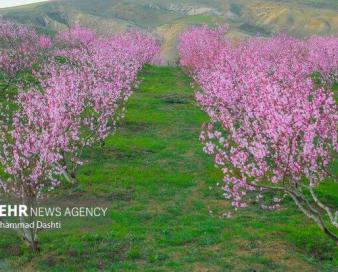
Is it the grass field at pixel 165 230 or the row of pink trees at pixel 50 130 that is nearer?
the grass field at pixel 165 230

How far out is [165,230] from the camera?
18.9 meters

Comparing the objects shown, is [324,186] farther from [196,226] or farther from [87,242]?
[87,242]

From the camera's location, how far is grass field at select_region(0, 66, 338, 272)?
1623 centimetres

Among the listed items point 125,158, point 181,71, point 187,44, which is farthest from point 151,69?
point 125,158

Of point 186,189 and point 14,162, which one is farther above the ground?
point 14,162

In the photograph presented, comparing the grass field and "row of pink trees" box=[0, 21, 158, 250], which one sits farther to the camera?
A: "row of pink trees" box=[0, 21, 158, 250]

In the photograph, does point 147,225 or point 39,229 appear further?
point 147,225

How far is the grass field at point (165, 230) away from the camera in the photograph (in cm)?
1623

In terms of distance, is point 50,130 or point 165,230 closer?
point 50,130

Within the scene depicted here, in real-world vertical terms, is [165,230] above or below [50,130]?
below

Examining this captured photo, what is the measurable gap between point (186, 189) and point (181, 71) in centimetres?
5644

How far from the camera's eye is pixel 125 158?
29875 mm

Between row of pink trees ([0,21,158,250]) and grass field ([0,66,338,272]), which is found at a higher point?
row of pink trees ([0,21,158,250])

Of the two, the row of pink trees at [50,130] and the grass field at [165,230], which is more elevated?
the row of pink trees at [50,130]
